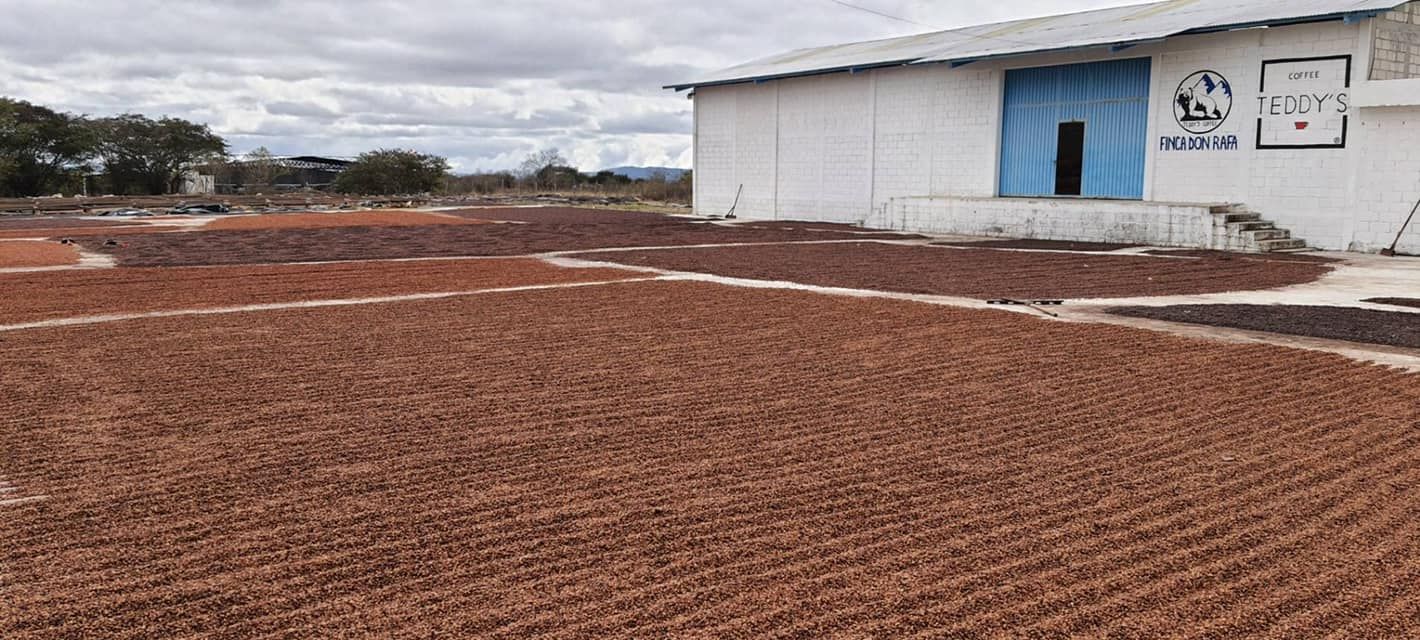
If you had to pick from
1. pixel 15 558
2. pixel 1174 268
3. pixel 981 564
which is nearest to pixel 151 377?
pixel 15 558

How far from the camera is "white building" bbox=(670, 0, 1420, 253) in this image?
65.3 feet

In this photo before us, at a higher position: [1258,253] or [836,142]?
[836,142]

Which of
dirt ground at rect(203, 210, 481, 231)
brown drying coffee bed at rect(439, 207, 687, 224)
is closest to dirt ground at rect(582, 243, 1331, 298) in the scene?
brown drying coffee bed at rect(439, 207, 687, 224)

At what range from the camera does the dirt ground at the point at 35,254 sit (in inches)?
695

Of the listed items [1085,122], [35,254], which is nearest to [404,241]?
[35,254]

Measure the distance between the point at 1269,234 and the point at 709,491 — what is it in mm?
18848

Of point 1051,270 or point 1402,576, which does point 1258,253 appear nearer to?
point 1051,270

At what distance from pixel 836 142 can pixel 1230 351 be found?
2319 centimetres

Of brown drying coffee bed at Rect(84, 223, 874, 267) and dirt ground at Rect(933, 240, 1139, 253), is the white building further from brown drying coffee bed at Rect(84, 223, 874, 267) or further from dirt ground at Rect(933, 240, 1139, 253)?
brown drying coffee bed at Rect(84, 223, 874, 267)

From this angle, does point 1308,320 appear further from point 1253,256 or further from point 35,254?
point 35,254

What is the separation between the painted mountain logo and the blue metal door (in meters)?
0.95

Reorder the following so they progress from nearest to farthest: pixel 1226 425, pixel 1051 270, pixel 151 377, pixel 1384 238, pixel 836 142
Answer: pixel 1226 425 → pixel 151 377 → pixel 1051 270 → pixel 1384 238 → pixel 836 142

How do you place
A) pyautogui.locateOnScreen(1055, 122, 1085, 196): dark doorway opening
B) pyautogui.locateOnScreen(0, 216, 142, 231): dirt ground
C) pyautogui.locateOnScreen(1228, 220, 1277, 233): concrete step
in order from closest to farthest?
pyautogui.locateOnScreen(1228, 220, 1277, 233): concrete step < pyautogui.locateOnScreen(1055, 122, 1085, 196): dark doorway opening < pyautogui.locateOnScreen(0, 216, 142, 231): dirt ground

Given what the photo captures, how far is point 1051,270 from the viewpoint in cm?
1634
